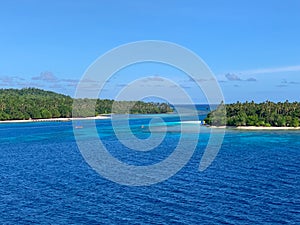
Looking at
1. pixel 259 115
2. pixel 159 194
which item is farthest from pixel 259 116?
pixel 159 194

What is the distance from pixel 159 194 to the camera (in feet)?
143

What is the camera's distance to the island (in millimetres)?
132750

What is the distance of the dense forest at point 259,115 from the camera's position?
134 meters

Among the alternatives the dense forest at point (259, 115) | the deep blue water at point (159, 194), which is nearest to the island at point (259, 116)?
the dense forest at point (259, 115)

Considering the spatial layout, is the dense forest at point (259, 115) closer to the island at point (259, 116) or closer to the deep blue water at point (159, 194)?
the island at point (259, 116)

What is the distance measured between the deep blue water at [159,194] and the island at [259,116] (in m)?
66.5

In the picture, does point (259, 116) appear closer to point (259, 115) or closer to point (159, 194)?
point (259, 115)

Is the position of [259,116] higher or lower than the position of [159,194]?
higher

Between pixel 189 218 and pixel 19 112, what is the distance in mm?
171802

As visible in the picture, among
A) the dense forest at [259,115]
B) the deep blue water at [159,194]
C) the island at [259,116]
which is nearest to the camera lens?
the deep blue water at [159,194]

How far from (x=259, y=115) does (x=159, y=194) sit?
106 meters

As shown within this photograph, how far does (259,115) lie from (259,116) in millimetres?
542

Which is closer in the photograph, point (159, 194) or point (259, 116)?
point (159, 194)

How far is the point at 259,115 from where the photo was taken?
141 m
